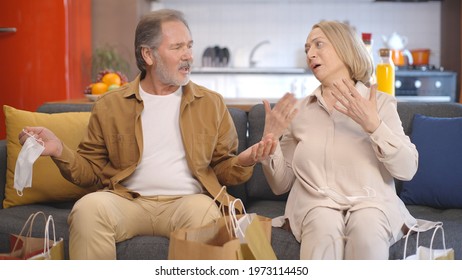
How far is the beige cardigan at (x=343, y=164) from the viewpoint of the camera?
2.44 m

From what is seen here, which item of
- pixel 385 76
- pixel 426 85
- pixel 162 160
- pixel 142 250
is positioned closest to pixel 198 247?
pixel 142 250

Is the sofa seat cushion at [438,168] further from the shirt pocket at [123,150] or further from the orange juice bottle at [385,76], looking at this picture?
the shirt pocket at [123,150]

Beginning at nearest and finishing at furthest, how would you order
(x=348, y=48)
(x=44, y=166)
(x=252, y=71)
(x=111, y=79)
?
(x=348, y=48) < (x=44, y=166) < (x=111, y=79) < (x=252, y=71)

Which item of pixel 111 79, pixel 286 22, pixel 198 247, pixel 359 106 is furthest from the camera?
pixel 286 22

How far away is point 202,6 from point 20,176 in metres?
4.65

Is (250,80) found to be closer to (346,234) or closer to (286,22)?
(286,22)

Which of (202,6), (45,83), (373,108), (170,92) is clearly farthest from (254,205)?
(202,6)

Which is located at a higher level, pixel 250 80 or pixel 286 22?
pixel 286 22

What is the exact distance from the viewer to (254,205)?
3070 millimetres

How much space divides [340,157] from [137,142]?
0.74 m

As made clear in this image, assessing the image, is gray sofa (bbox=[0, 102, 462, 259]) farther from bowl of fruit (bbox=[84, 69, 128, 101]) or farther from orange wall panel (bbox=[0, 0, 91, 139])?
orange wall panel (bbox=[0, 0, 91, 139])

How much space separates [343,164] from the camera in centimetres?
256

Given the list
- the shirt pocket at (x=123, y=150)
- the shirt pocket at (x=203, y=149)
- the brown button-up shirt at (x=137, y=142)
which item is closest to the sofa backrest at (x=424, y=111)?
the brown button-up shirt at (x=137, y=142)

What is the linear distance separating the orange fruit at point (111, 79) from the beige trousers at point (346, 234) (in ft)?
5.55
